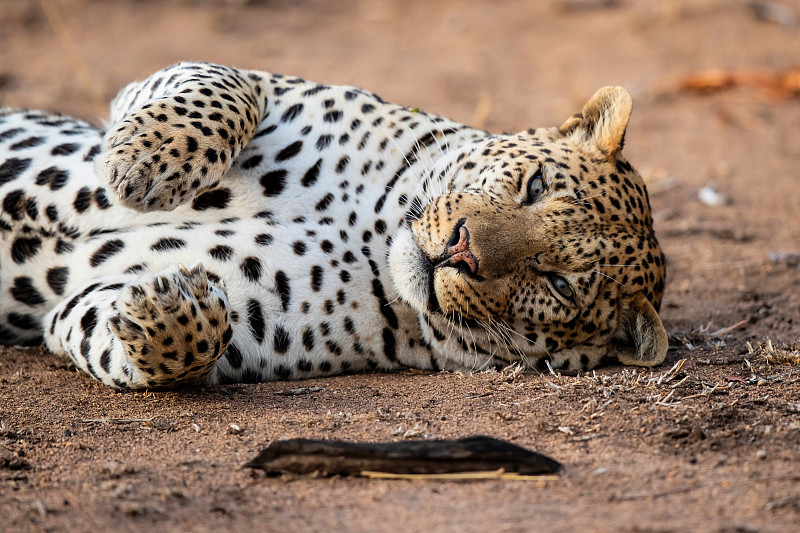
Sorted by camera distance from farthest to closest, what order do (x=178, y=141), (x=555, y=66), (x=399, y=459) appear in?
(x=555, y=66) < (x=178, y=141) < (x=399, y=459)

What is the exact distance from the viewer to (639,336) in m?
4.85

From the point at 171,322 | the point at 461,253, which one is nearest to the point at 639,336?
the point at 461,253

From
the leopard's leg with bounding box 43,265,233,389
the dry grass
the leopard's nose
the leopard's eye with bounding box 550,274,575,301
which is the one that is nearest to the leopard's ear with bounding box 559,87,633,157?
the leopard's eye with bounding box 550,274,575,301

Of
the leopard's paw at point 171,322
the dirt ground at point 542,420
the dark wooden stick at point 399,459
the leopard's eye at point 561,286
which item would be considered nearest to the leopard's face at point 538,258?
the leopard's eye at point 561,286

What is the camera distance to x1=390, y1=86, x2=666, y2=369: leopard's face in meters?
4.45

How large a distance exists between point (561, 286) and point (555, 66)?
7.85 metres

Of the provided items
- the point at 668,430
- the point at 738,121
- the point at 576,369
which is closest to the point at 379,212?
the point at 576,369

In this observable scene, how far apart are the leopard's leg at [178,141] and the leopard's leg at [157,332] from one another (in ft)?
1.50

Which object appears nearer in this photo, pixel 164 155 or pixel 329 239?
pixel 164 155

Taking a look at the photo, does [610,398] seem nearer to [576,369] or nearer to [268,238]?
[576,369]

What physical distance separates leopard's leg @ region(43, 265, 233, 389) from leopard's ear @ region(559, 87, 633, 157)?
220 cm

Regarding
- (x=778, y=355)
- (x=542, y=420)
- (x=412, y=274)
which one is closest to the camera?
(x=542, y=420)

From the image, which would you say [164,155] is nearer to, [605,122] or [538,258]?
[538,258]

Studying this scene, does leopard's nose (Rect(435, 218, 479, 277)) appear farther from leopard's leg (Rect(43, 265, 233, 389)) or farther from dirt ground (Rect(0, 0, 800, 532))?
leopard's leg (Rect(43, 265, 233, 389))
